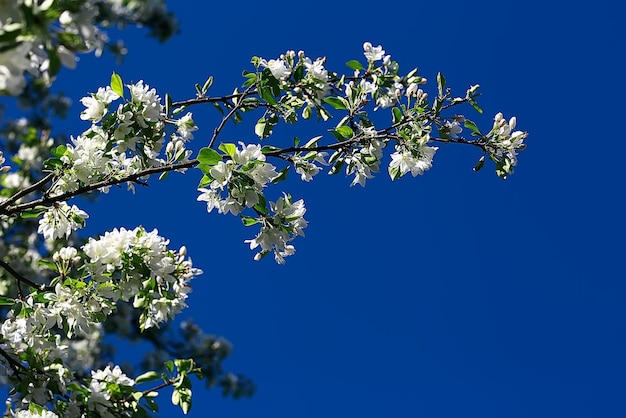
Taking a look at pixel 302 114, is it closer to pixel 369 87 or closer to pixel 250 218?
pixel 369 87

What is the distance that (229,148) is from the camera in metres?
2.40

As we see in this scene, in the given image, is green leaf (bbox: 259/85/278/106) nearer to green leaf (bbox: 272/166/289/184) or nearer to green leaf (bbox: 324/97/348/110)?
green leaf (bbox: 324/97/348/110)

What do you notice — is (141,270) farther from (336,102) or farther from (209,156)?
(336,102)

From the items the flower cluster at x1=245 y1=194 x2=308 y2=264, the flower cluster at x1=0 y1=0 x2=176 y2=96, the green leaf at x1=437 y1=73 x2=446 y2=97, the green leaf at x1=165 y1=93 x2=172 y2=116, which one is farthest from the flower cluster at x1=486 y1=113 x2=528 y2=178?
the flower cluster at x1=0 y1=0 x2=176 y2=96

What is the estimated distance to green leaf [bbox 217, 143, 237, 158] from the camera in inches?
94.0

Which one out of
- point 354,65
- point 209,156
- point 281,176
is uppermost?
point 354,65

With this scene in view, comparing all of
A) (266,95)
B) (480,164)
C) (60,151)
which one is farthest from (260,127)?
(480,164)

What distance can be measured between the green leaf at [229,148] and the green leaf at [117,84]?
54 cm

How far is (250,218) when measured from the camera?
8.71ft

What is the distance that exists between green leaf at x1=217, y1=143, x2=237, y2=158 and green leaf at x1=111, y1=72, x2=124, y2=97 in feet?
1.78

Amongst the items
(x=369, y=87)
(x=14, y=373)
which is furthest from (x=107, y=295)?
(x=369, y=87)

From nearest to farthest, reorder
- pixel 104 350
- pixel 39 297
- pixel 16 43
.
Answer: pixel 16 43
pixel 39 297
pixel 104 350

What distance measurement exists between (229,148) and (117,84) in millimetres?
580

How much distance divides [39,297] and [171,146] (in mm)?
742
